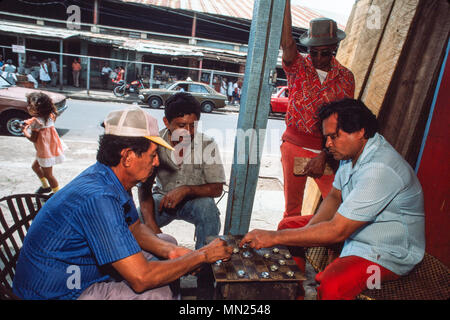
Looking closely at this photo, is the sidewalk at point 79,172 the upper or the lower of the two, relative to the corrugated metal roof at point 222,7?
lower

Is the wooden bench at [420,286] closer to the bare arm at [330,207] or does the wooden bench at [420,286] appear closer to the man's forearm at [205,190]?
the bare arm at [330,207]

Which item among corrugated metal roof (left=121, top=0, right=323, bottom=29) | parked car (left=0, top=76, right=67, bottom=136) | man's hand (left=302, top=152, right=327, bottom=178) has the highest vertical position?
corrugated metal roof (left=121, top=0, right=323, bottom=29)

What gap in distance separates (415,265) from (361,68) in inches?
81.3

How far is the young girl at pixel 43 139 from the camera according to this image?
4.25 m

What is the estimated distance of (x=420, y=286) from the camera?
185cm

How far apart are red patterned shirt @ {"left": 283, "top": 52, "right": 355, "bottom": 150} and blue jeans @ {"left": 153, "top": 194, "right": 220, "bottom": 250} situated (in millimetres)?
991

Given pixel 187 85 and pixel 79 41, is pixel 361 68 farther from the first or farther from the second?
pixel 79 41

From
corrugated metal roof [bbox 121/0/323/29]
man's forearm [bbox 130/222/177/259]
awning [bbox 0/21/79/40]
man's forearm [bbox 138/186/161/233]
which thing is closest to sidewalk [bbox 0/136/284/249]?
man's forearm [bbox 138/186/161/233]

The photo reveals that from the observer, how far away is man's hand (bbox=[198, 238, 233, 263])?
176 centimetres

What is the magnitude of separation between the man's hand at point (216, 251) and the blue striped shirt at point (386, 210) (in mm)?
732

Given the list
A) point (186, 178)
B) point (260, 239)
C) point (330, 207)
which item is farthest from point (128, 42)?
point (260, 239)

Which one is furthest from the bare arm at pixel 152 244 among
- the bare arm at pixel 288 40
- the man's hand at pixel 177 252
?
the bare arm at pixel 288 40

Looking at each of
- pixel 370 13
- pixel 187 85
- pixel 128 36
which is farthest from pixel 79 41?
pixel 370 13

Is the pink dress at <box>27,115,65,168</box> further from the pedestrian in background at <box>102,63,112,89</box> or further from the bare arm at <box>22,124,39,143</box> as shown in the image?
the pedestrian in background at <box>102,63,112,89</box>
